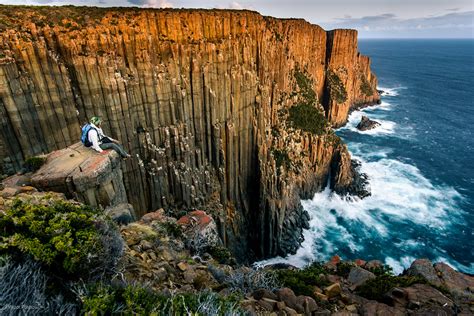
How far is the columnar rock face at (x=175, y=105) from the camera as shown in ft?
68.6

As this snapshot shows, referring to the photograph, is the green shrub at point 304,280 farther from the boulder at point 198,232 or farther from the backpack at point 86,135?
the backpack at point 86,135

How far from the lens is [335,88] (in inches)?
2886

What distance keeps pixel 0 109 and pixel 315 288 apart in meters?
22.5

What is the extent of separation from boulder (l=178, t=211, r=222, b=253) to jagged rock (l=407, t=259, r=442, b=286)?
30.5 feet

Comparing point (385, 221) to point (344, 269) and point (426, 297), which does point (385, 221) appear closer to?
point (344, 269)

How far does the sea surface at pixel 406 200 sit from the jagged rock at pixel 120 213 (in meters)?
25.7

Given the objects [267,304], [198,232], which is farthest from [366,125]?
[267,304]

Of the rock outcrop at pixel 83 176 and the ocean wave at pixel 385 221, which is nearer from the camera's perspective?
the rock outcrop at pixel 83 176

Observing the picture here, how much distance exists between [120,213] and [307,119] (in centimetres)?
3992

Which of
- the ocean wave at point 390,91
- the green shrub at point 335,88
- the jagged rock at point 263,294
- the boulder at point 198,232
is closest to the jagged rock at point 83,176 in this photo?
the boulder at point 198,232

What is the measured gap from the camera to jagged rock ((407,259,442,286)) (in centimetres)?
1187

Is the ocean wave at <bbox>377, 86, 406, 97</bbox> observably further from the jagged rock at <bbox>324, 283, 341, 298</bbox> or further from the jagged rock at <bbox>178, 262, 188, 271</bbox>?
the jagged rock at <bbox>178, 262, 188, 271</bbox>

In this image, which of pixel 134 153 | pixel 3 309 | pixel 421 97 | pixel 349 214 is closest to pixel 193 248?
pixel 3 309

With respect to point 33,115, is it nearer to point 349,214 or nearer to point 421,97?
point 349,214
